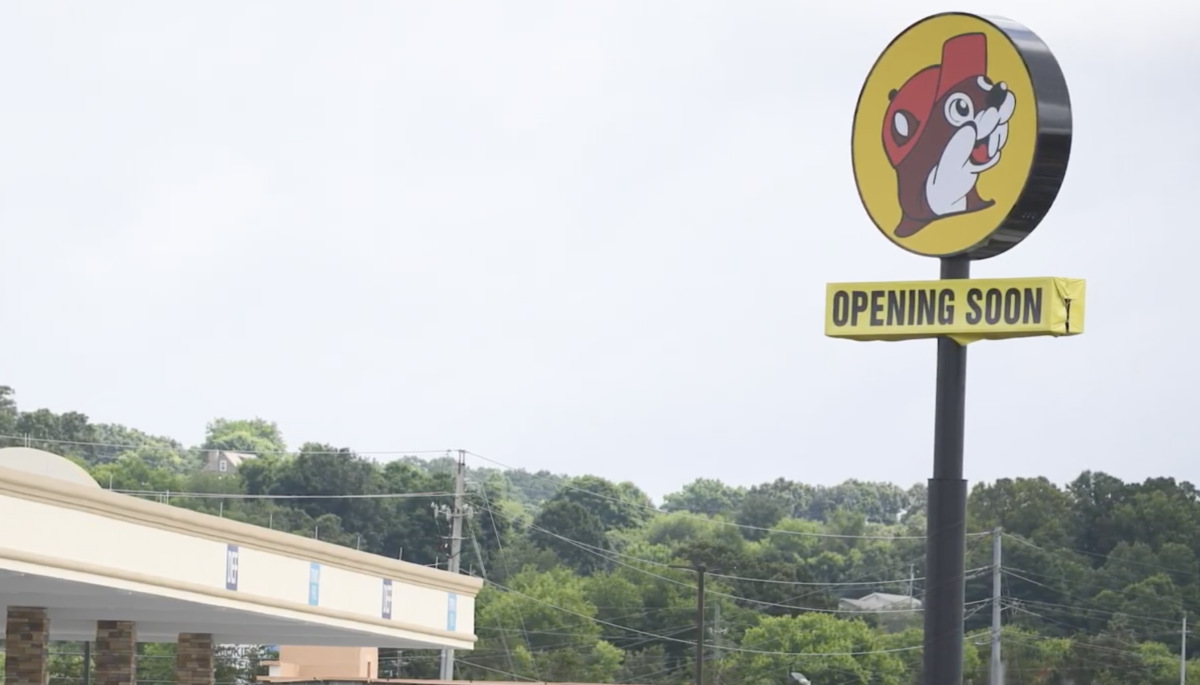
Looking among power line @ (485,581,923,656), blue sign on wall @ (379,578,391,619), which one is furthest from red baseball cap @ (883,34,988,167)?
power line @ (485,581,923,656)

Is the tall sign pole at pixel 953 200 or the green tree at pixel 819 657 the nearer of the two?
the tall sign pole at pixel 953 200

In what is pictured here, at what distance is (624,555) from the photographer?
127 m

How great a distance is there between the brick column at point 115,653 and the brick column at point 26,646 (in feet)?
6.13

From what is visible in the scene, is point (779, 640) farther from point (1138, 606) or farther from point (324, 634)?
point (324, 634)

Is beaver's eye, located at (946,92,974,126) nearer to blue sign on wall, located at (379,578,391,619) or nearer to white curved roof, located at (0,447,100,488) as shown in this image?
white curved roof, located at (0,447,100,488)

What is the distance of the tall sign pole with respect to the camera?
13312 millimetres

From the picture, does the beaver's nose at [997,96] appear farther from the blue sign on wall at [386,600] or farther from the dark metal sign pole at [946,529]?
the blue sign on wall at [386,600]

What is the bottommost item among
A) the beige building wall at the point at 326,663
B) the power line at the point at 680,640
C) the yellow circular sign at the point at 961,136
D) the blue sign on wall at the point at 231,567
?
the beige building wall at the point at 326,663

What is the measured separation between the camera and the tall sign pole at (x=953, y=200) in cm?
1331

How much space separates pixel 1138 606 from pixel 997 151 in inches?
4174

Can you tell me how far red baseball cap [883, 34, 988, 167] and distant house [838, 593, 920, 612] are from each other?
11254cm

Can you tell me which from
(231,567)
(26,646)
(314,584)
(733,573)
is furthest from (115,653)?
(733,573)

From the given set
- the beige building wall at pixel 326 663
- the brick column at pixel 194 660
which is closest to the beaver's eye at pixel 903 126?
the brick column at pixel 194 660

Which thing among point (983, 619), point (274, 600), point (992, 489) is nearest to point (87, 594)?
point (274, 600)
